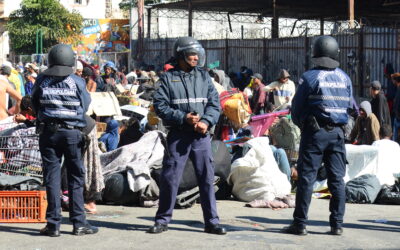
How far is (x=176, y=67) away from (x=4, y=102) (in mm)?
4239

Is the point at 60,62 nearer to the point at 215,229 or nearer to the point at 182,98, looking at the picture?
the point at 182,98

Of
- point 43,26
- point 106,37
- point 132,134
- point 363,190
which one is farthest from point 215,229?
point 43,26

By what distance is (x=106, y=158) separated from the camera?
9617 millimetres

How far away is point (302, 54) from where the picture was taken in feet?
72.3

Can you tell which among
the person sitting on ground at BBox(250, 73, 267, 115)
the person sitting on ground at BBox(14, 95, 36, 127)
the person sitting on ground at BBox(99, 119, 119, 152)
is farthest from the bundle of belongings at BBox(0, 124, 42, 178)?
Result: the person sitting on ground at BBox(250, 73, 267, 115)

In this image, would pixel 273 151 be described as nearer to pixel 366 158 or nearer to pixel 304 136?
pixel 366 158

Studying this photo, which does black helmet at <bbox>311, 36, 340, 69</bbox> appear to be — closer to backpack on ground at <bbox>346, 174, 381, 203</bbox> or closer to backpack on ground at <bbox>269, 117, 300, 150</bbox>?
backpack on ground at <bbox>346, 174, 381, 203</bbox>

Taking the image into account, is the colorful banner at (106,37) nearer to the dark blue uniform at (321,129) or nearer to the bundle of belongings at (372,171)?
the bundle of belongings at (372,171)

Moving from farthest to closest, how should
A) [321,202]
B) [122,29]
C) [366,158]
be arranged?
[122,29] → [366,158] → [321,202]

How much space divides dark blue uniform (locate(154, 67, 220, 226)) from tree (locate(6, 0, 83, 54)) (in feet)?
149

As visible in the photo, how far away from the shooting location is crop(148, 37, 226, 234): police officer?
7086mm

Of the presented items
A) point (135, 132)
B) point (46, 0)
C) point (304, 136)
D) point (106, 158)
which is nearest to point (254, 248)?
point (304, 136)

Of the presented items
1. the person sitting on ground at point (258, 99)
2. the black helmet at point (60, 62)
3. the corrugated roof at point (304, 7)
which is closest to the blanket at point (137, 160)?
the black helmet at point (60, 62)

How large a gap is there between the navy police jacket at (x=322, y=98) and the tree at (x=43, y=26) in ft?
150
